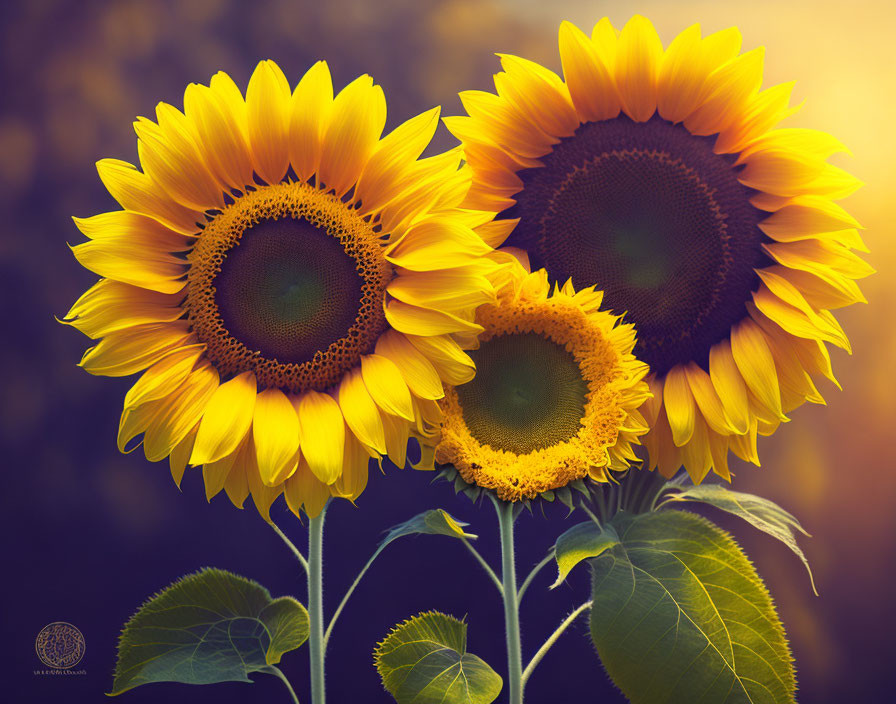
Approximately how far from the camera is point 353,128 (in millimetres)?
503

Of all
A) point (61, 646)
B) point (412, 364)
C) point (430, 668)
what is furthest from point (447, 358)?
point (61, 646)

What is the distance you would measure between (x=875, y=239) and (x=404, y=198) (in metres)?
0.75

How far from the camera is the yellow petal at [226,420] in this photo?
483 mm

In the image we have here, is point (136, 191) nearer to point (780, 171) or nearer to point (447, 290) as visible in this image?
point (447, 290)

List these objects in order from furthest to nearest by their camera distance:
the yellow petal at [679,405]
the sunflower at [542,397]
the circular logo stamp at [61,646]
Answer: the circular logo stamp at [61,646] → the yellow petal at [679,405] → the sunflower at [542,397]

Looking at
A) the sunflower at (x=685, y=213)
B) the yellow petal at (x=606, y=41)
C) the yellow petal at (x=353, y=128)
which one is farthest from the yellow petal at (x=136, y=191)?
the yellow petal at (x=606, y=41)

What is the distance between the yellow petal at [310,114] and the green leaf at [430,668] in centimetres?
33

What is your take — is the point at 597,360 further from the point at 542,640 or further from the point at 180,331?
the point at 542,640

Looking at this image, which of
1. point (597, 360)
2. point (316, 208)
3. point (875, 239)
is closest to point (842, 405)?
point (875, 239)

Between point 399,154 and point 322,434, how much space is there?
19cm

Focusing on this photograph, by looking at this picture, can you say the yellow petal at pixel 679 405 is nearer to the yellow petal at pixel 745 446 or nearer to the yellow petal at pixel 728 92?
the yellow petal at pixel 745 446

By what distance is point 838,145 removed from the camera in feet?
1.82

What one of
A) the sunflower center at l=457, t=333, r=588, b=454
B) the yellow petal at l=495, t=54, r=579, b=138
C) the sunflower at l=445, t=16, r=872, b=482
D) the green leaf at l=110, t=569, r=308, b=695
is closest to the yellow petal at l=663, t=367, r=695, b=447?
the sunflower at l=445, t=16, r=872, b=482

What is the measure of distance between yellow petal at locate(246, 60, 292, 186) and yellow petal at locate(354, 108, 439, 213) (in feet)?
0.19
